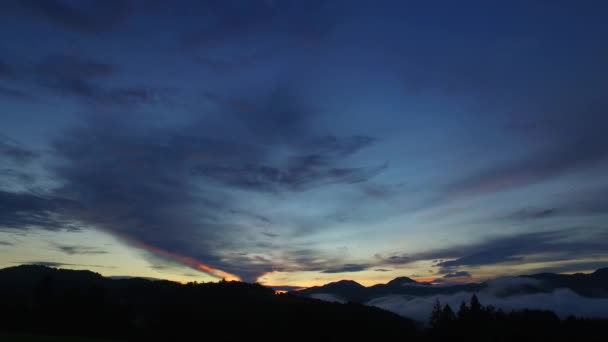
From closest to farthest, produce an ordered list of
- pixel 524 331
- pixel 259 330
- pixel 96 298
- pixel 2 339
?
pixel 2 339, pixel 96 298, pixel 524 331, pixel 259 330

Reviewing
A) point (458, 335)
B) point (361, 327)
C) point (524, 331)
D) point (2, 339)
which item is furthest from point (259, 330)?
point (2, 339)

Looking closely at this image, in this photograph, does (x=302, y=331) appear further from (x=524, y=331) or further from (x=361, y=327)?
(x=524, y=331)

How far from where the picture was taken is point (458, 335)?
138 meters

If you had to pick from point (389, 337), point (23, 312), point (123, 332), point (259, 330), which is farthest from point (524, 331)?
point (23, 312)

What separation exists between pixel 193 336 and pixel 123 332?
866 inches

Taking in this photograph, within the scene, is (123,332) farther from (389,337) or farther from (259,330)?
(389,337)

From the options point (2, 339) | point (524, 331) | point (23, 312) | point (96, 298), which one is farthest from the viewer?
point (524, 331)

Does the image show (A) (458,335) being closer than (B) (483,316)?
Yes

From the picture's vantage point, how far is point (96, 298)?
135 m

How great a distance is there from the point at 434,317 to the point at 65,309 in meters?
124

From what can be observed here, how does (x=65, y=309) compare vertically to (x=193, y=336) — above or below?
above

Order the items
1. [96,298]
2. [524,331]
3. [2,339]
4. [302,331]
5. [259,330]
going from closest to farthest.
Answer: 1. [2,339]
2. [96,298]
3. [524,331]
4. [302,331]
5. [259,330]

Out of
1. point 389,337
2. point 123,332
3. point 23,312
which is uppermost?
point 23,312

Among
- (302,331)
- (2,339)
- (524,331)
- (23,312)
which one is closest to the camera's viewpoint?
(2,339)
